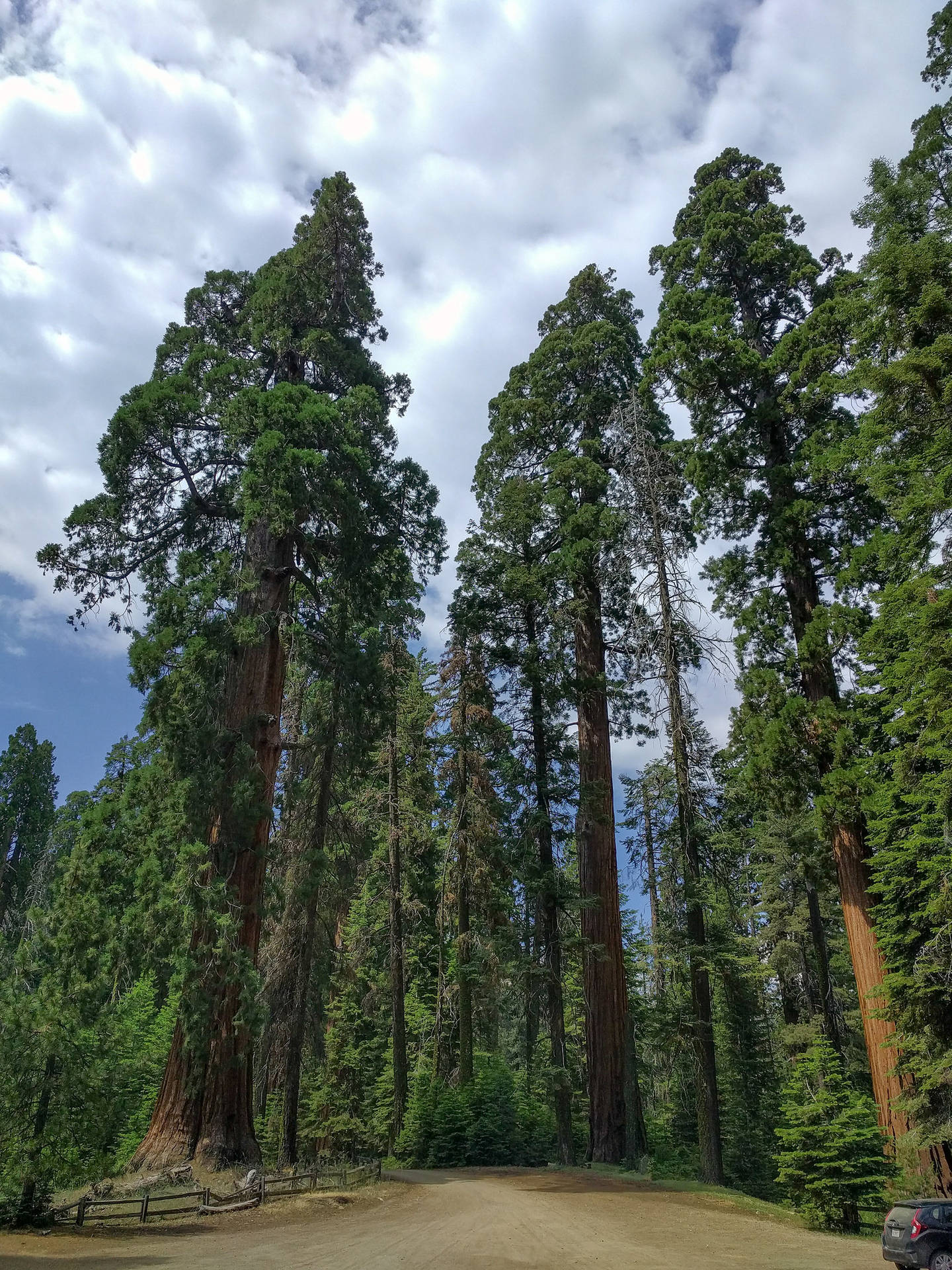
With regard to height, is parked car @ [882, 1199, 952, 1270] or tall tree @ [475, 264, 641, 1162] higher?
tall tree @ [475, 264, 641, 1162]

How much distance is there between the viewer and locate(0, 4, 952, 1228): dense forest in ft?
31.4

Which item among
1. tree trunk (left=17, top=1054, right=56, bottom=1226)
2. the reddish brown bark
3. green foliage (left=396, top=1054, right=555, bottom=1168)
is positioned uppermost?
→ the reddish brown bark

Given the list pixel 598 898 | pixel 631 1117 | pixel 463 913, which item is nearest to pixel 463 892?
pixel 463 913

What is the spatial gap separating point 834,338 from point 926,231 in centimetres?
229

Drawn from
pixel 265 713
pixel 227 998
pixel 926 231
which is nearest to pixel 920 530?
pixel 926 231

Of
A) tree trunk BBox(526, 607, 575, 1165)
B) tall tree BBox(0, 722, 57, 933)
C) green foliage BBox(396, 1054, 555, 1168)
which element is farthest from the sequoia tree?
tall tree BBox(0, 722, 57, 933)

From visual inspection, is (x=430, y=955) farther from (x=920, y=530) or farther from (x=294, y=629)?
(x=920, y=530)

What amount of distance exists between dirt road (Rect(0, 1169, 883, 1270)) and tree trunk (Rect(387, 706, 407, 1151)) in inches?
418

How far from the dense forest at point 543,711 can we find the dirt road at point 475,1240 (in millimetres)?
1014

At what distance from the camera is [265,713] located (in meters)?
12.7

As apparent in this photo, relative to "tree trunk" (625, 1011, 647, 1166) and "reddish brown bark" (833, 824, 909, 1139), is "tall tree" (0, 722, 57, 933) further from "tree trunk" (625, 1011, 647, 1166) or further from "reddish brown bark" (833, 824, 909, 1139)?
"reddish brown bark" (833, 824, 909, 1139)

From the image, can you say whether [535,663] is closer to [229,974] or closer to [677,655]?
[677,655]

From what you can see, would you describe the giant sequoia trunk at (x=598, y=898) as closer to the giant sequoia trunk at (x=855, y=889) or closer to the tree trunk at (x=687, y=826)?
the tree trunk at (x=687, y=826)

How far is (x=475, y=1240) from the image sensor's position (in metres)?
7.53
